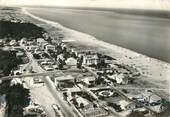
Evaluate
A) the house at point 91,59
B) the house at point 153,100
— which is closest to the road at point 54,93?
the house at point 91,59

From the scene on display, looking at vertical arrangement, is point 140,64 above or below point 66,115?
above

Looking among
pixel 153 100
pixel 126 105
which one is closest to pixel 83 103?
pixel 126 105

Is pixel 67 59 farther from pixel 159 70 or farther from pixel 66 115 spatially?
pixel 159 70

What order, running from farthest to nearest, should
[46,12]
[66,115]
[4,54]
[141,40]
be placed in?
1. [141,40]
2. [46,12]
3. [4,54]
4. [66,115]

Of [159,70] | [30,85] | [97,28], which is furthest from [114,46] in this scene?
[30,85]

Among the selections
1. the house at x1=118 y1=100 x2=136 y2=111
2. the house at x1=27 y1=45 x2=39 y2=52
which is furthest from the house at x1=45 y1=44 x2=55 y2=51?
the house at x1=118 y1=100 x2=136 y2=111

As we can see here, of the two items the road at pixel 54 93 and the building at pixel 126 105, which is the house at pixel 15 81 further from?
the building at pixel 126 105

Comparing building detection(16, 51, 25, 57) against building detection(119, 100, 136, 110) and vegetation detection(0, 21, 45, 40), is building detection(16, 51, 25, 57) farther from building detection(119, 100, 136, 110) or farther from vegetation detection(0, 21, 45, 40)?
building detection(119, 100, 136, 110)

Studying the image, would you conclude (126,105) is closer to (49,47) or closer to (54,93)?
(54,93)
